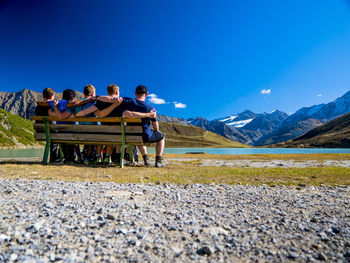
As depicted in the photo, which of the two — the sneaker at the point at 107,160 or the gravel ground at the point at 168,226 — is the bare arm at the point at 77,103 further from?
the gravel ground at the point at 168,226

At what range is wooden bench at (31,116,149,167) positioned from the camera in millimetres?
8445

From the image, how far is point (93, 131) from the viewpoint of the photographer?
8625 millimetres

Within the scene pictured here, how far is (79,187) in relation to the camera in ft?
16.3

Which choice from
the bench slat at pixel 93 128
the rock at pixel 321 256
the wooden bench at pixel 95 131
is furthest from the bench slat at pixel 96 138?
the rock at pixel 321 256

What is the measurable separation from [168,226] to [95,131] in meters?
6.78

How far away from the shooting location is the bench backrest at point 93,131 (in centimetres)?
845

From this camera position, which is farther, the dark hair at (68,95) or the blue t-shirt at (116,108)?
the dark hair at (68,95)

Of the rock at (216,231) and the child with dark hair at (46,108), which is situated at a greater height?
the child with dark hair at (46,108)

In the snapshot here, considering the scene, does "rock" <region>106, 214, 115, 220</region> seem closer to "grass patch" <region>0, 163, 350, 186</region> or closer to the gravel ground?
the gravel ground

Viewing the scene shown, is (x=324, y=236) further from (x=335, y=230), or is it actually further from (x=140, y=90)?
(x=140, y=90)

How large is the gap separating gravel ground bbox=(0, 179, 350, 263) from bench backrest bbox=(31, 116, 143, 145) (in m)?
3.97

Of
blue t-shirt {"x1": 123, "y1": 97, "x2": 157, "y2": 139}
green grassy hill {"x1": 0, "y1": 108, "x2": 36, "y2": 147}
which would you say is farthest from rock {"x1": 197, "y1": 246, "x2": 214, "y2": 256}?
green grassy hill {"x1": 0, "y1": 108, "x2": 36, "y2": 147}

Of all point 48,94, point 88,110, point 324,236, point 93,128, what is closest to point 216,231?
point 324,236

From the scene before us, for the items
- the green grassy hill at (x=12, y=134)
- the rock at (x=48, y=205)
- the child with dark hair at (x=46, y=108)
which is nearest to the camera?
the rock at (x=48, y=205)
